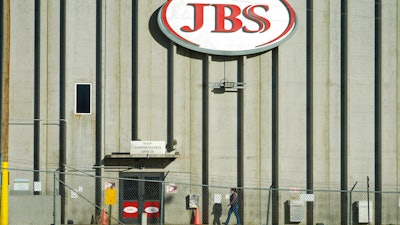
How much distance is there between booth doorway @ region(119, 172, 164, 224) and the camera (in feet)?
83.9

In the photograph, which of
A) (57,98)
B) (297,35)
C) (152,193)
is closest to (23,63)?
(57,98)

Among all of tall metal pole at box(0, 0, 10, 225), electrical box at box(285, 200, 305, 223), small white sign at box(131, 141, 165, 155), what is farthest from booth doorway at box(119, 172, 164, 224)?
tall metal pole at box(0, 0, 10, 225)

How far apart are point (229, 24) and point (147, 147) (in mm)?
5448

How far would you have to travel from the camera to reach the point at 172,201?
1019 inches

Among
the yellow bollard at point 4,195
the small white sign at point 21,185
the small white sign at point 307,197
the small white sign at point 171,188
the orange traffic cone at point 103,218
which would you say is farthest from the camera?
the small white sign at point 307,197

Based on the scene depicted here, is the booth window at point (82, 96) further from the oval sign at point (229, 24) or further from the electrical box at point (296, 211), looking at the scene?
the electrical box at point (296, 211)

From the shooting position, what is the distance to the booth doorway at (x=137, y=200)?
25.6 meters

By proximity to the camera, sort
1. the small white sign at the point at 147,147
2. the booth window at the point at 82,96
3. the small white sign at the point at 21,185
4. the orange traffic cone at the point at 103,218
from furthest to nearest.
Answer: the booth window at the point at 82,96
the small white sign at the point at 21,185
the small white sign at the point at 147,147
the orange traffic cone at the point at 103,218

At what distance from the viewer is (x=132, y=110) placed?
2581cm

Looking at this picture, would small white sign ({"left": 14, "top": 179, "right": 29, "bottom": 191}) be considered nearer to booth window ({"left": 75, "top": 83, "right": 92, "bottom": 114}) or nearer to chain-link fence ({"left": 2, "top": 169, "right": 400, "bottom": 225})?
chain-link fence ({"left": 2, "top": 169, "right": 400, "bottom": 225})

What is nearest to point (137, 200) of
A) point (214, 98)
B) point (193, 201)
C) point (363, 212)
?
point (193, 201)

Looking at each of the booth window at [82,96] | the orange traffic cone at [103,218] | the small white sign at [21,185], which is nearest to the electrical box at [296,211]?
the orange traffic cone at [103,218]

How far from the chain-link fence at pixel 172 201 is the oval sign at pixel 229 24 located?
5078mm

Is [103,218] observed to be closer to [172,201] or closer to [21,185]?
[172,201]
